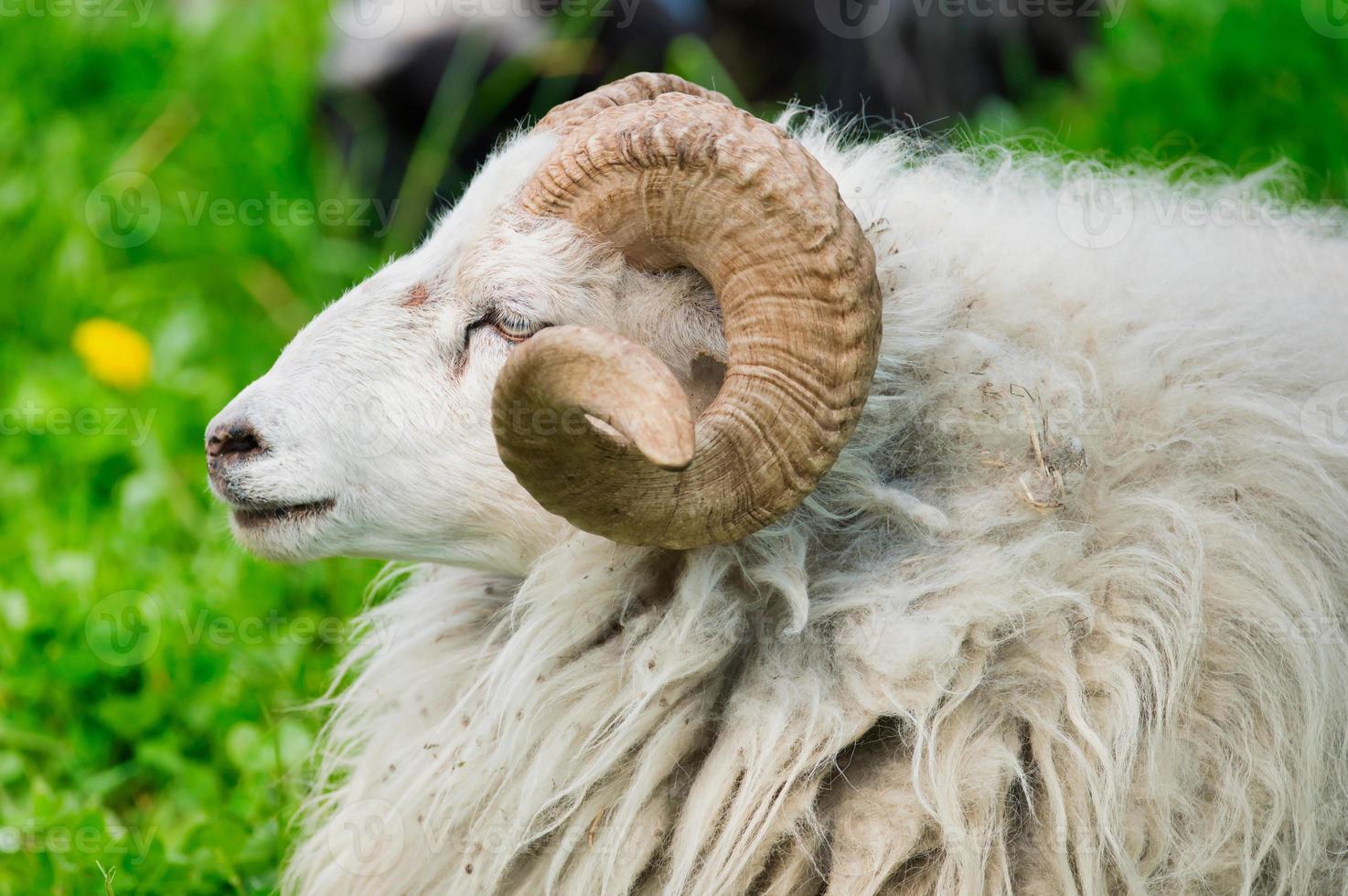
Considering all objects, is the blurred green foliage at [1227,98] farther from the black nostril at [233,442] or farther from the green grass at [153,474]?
the black nostril at [233,442]

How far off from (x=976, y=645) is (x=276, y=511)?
1.40 metres

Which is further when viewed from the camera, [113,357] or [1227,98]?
[1227,98]

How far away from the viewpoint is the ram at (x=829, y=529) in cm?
239

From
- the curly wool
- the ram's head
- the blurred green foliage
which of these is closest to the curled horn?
the ram's head

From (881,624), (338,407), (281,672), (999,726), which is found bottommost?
(281,672)

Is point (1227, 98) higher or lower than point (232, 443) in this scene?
lower

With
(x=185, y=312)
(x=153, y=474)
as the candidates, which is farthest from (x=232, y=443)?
(x=185, y=312)

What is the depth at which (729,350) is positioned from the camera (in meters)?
2.42

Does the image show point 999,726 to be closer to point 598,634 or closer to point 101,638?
point 598,634

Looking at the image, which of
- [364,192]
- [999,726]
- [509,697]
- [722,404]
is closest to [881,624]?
[999,726]

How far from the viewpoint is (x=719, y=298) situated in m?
2.46

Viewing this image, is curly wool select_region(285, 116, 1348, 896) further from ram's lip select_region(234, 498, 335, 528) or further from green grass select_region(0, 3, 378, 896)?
green grass select_region(0, 3, 378, 896)

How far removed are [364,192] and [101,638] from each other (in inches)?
134

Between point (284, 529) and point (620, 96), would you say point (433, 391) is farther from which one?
point (620, 96)
